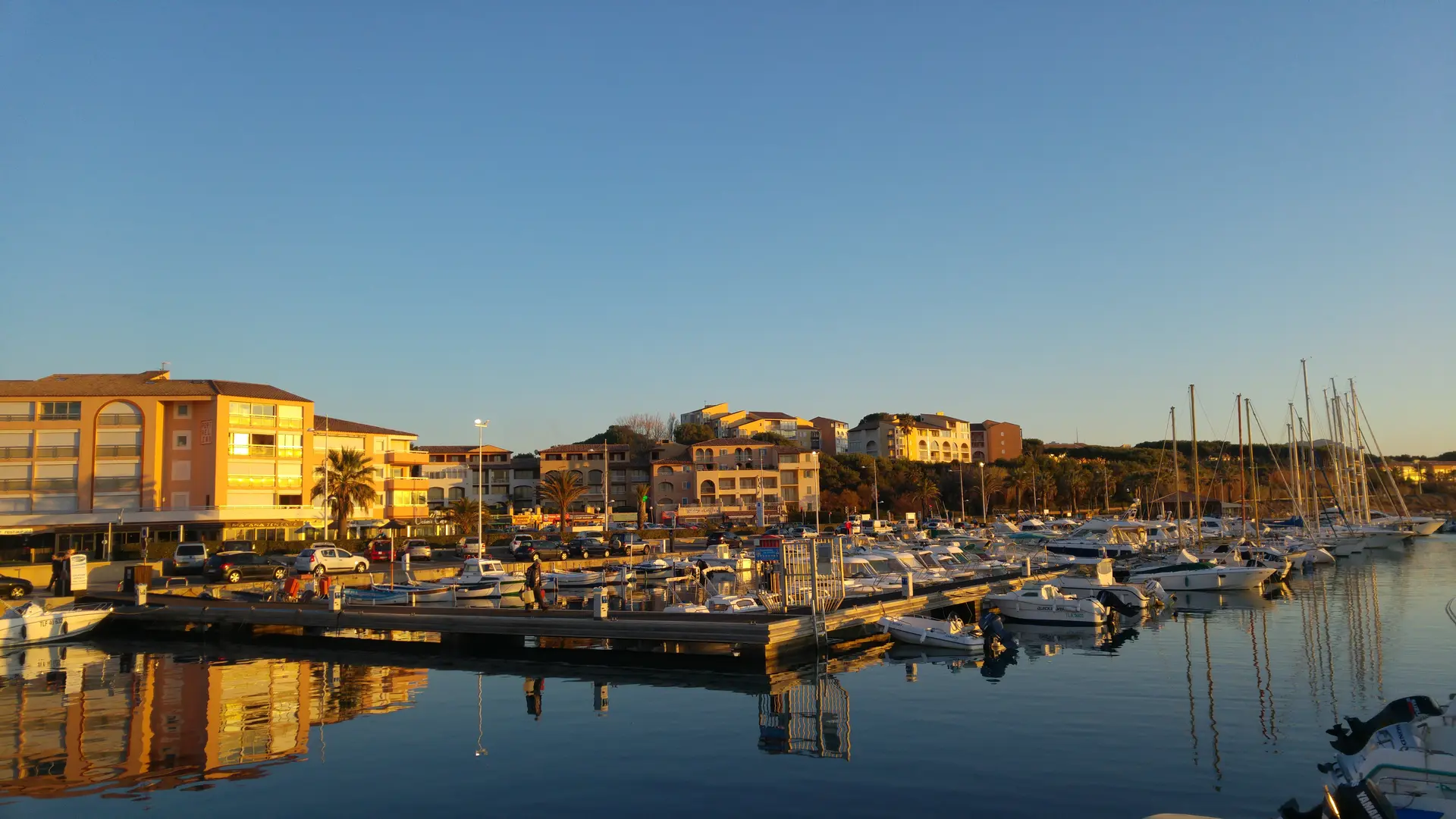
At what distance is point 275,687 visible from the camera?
86.1 feet

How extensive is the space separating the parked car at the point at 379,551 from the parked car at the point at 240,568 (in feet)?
24.6

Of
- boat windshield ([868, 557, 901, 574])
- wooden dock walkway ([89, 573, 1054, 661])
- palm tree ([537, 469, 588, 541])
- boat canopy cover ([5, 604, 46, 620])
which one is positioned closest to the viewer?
wooden dock walkway ([89, 573, 1054, 661])

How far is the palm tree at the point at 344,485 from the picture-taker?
74.2 m

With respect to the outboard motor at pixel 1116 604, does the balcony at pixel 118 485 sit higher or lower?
higher

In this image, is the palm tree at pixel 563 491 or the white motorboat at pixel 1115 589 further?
the palm tree at pixel 563 491

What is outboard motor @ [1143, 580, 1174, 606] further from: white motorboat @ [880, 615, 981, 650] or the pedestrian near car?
the pedestrian near car

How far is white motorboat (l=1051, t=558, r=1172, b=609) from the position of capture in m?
39.7

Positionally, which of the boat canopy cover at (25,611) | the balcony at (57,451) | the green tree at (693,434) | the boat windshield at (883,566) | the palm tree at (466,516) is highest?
the green tree at (693,434)

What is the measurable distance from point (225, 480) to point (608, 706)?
53398mm

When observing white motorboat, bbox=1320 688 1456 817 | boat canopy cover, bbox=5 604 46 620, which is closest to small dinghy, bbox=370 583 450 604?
boat canopy cover, bbox=5 604 46 620

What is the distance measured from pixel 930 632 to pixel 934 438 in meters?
125

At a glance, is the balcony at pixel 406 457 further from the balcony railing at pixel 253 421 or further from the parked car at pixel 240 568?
the parked car at pixel 240 568

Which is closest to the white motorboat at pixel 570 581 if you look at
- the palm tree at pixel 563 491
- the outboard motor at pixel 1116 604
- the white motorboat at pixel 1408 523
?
the outboard motor at pixel 1116 604

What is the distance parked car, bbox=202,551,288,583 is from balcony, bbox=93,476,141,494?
17.1 metres
